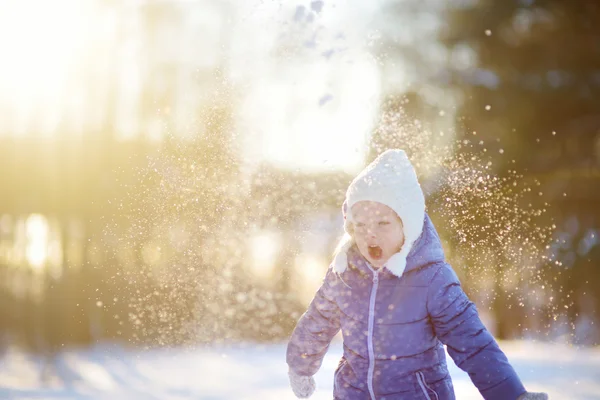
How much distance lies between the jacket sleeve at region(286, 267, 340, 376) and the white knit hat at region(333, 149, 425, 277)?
10 centimetres

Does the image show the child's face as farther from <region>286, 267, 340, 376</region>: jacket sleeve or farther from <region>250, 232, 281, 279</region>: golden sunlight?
<region>250, 232, 281, 279</region>: golden sunlight

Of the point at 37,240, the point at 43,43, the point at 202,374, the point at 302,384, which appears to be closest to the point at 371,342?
the point at 302,384

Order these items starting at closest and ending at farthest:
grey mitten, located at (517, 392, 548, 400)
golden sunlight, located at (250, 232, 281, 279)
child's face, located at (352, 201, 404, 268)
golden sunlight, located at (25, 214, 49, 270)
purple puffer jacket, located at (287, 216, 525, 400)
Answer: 1. grey mitten, located at (517, 392, 548, 400)
2. purple puffer jacket, located at (287, 216, 525, 400)
3. child's face, located at (352, 201, 404, 268)
4. golden sunlight, located at (250, 232, 281, 279)
5. golden sunlight, located at (25, 214, 49, 270)

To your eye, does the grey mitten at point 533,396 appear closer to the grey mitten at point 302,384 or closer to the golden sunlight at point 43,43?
the grey mitten at point 302,384

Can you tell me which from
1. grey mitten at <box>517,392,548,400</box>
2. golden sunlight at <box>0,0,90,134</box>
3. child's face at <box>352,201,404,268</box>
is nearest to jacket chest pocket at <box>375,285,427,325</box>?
child's face at <box>352,201,404,268</box>

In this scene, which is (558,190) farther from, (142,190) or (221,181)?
(142,190)

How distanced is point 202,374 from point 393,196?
290 cm

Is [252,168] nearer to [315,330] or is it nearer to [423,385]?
[315,330]

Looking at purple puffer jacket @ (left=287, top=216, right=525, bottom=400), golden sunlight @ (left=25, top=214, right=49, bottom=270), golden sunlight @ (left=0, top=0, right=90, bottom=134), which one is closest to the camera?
purple puffer jacket @ (left=287, top=216, right=525, bottom=400)

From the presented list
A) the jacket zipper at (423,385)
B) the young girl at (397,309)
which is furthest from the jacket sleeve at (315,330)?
the jacket zipper at (423,385)

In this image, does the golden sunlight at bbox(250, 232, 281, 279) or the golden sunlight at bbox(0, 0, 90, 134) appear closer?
the golden sunlight at bbox(250, 232, 281, 279)

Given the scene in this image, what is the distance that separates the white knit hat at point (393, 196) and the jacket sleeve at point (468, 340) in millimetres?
142

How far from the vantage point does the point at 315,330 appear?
227 centimetres

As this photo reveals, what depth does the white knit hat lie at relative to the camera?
2.13 metres
